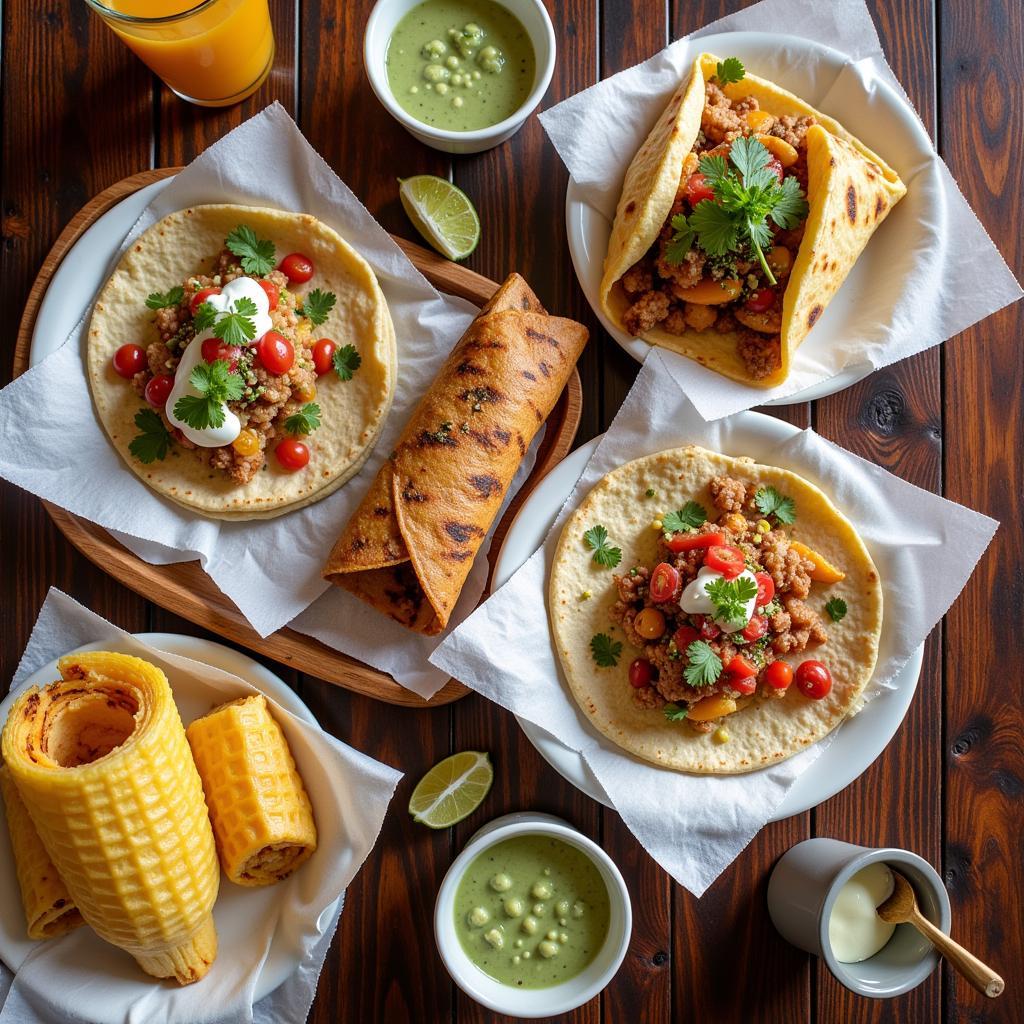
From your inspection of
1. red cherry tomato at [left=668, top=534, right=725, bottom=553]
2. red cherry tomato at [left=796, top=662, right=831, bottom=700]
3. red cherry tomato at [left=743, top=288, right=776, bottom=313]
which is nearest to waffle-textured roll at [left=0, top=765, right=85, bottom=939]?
red cherry tomato at [left=668, top=534, right=725, bottom=553]

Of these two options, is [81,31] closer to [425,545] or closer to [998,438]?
[425,545]

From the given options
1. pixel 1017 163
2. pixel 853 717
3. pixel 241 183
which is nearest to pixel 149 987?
pixel 853 717

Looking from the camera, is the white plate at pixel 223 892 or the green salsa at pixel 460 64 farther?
the green salsa at pixel 460 64

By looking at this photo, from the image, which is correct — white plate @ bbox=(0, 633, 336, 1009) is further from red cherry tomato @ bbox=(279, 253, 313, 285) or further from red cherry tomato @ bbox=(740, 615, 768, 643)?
red cherry tomato @ bbox=(740, 615, 768, 643)

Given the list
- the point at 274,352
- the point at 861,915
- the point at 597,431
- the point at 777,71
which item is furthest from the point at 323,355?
the point at 861,915

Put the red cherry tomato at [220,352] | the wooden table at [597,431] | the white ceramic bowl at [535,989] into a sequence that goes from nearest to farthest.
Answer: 1. the white ceramic bowl at [535,989]
2. the red cherry tomato at [220,352]
3. the wooden table at [597,431]

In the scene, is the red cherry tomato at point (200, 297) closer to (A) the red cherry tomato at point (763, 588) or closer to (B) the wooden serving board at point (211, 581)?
(B) the wooden serving board at point (211, 581)

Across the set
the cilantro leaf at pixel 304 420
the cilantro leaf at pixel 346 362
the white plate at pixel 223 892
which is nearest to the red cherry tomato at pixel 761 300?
the cilantro leaf at pixel 346 362
